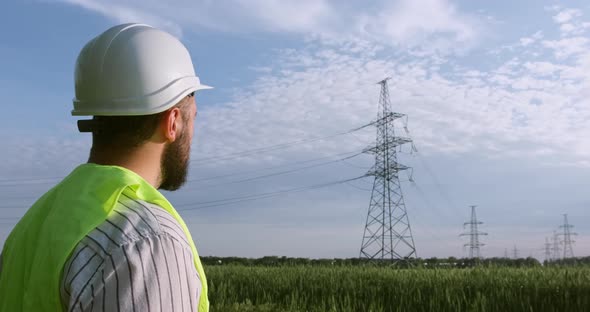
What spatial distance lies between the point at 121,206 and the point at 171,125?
16.0 inches

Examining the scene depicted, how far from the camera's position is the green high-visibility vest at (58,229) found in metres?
1.46

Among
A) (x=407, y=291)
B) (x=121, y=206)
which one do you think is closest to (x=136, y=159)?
(x=121, y=206)

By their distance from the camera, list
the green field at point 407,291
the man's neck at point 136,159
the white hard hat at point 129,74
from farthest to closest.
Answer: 1. the green field at point 407,291
2. the white hard hat at point 129,74
3. the man's neck at point 136,159

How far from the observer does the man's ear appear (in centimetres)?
181

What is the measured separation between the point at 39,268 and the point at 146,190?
0.30 m

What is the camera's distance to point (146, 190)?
5.21 ft

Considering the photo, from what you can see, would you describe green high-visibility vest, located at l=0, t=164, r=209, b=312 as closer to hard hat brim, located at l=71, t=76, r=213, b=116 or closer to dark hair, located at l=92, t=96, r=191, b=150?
dark hair, located at l=92, t=96, r=191, b=150

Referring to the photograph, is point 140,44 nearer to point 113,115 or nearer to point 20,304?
point 113,115

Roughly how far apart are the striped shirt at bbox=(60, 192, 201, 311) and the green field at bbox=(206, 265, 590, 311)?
6.23 meters

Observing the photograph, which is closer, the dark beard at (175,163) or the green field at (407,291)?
the dark beard at (175,163)

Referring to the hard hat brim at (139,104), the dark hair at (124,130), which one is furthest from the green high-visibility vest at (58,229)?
the hard hat brim at (139,104)

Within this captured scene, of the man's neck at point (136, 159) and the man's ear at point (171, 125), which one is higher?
the man's ear at point (171, 125)

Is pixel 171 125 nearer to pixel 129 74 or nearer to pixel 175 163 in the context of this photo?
pixel 175 163

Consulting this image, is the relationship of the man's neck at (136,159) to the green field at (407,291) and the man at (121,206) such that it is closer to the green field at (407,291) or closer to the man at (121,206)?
the man at (121,206)
